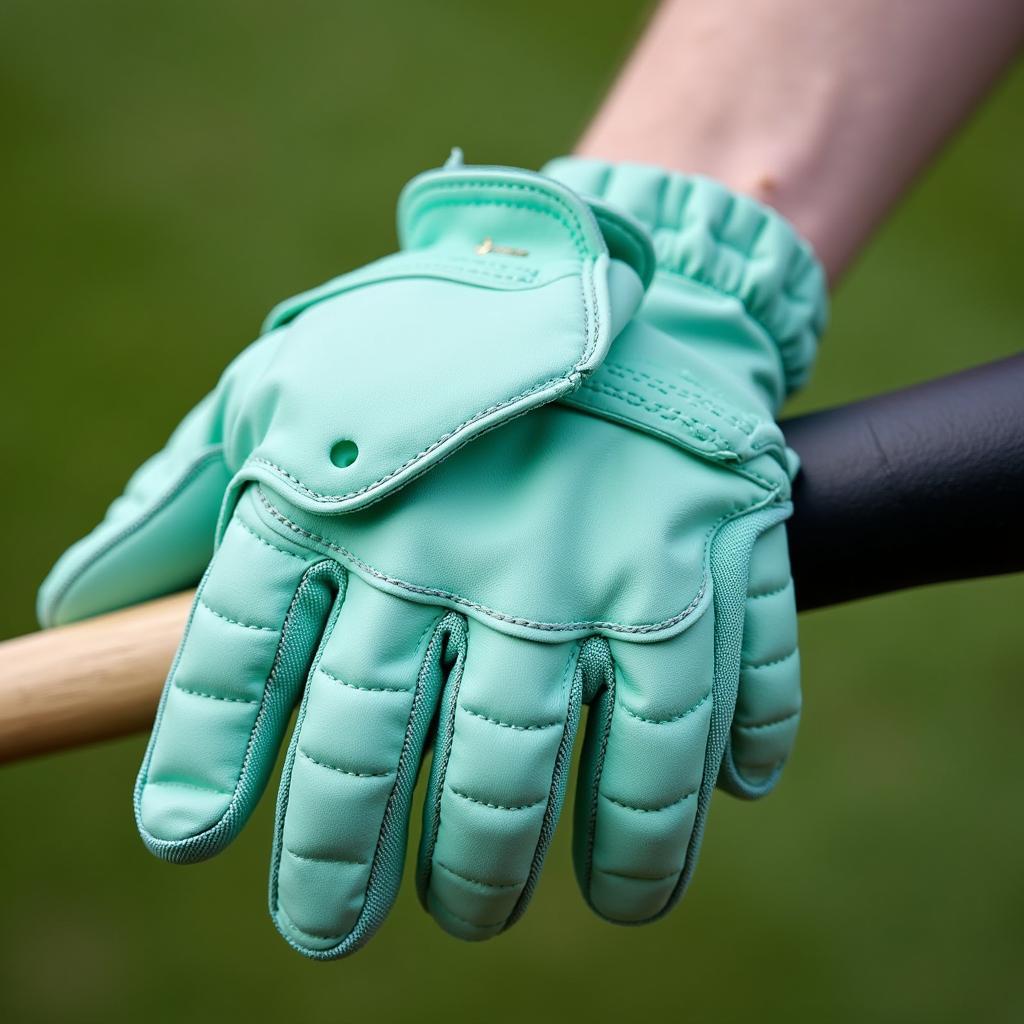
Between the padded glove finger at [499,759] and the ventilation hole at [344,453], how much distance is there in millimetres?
122

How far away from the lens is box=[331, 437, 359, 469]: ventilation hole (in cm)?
69

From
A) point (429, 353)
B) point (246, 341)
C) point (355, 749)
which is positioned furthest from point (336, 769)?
point (246, 341)

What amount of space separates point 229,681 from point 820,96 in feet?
2.53

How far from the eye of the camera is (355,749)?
0.69m

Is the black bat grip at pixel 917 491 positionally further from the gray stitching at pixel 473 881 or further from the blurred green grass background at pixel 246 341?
the blurred green grass background at pixel 246 341

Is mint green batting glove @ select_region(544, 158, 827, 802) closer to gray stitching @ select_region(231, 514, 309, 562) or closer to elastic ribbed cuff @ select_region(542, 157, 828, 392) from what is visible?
elastic ribbed cuff @ select_region(542, 157, 828, 392)

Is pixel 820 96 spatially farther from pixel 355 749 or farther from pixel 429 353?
pixel 355 749

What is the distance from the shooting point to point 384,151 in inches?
132

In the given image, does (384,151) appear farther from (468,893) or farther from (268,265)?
(468,893)

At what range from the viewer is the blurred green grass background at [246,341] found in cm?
196

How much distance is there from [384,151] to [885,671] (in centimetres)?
200

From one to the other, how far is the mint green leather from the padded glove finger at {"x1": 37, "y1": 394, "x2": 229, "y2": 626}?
118 millimetres

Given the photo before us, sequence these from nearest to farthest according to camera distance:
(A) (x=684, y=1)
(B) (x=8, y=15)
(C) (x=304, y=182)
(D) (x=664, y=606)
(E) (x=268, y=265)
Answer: (D) (x=664, y=606) < (A) (x=684, y=1) < (E) (x=268, y=265) < (C) (x=304, y=182) < (B) (x=8, y=15)

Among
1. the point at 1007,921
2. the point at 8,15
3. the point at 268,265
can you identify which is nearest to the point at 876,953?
the point at 1007,921
